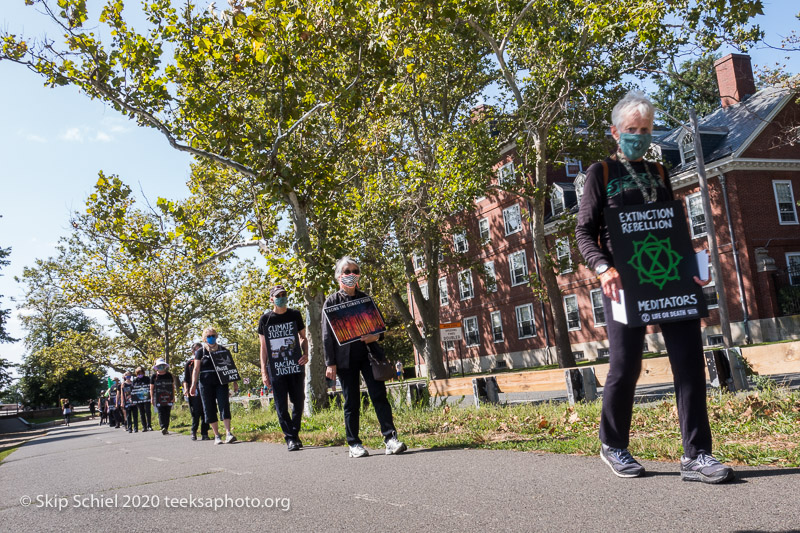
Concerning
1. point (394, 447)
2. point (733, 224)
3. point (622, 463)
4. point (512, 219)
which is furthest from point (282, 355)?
point (512, 219)

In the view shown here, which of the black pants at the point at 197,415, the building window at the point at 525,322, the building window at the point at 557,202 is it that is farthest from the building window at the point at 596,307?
the black pants at the point at 197,415

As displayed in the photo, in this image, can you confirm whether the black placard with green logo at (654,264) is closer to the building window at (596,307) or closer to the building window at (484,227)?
the building window at (596,307)

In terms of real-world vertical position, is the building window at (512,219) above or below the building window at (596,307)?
above

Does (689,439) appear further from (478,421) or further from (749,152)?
(749,152)

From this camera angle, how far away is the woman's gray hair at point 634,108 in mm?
4211

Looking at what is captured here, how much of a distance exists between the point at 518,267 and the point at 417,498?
38.7 meters

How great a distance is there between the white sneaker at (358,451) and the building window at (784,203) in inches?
1197

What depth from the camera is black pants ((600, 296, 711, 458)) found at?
4.03m

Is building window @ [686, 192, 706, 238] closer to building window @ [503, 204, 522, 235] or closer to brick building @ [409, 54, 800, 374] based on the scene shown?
brick building @ [409, 54, 800, 374]

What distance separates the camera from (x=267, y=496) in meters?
4.95

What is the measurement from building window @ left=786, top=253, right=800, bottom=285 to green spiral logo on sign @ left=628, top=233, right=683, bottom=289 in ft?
99.6

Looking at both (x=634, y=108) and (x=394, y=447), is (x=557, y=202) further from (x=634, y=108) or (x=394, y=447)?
(x=634, y=108)

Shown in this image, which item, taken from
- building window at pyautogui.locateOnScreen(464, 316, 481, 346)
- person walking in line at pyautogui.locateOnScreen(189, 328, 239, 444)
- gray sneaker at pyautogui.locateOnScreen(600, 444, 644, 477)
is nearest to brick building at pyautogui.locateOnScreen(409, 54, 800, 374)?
building window at pyautogui.locateOnScreen(464, 316, 481, 346)

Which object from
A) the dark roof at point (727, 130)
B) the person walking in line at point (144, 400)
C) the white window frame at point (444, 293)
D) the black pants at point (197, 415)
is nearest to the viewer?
the black pants at point (197, 415)
